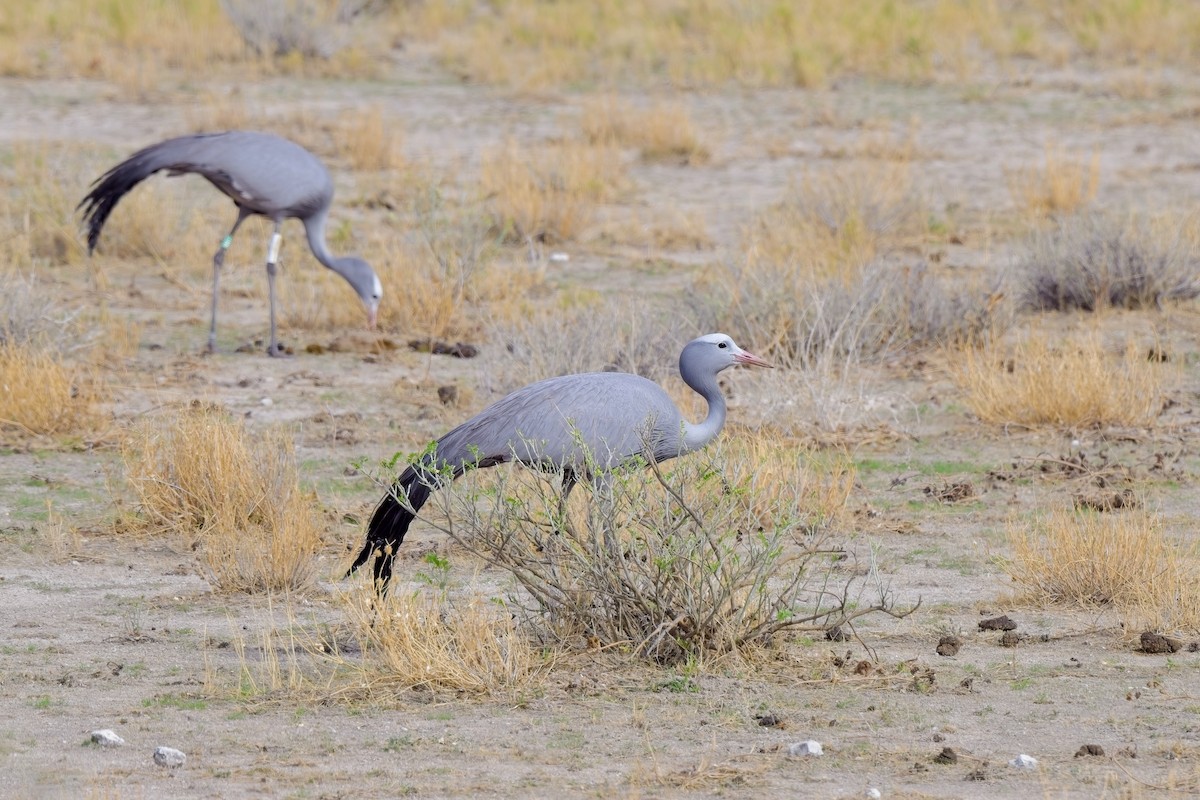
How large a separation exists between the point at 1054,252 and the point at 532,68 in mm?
8221

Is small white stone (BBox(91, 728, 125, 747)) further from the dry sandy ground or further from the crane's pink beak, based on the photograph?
the crane's pink beak

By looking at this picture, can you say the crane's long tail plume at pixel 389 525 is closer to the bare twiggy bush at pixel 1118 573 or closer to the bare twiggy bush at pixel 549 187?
the bare twiggy bush at pixel 1118 573

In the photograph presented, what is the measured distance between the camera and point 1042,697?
5.47 m

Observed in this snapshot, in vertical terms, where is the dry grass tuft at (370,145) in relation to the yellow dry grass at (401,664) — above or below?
above

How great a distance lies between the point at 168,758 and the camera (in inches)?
192

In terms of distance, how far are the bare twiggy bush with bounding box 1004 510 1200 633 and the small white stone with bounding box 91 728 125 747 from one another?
9.79 feet

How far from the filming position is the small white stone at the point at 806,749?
16.3 feet

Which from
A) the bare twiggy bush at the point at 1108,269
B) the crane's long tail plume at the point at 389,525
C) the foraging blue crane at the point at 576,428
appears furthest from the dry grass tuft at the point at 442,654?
the bare twiggy bush at the point at 1108,269

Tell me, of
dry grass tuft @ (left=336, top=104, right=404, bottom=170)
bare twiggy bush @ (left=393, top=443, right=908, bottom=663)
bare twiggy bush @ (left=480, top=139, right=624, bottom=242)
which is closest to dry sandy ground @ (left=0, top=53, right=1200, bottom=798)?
bare twiggy bush @ (left=393, top=443, right=908, bottom=663)

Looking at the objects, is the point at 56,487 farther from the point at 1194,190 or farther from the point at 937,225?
the point at 1194,190

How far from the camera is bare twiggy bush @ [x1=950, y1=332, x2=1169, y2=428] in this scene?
8.72m

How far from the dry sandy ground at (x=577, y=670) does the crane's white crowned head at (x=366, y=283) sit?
0.29 m

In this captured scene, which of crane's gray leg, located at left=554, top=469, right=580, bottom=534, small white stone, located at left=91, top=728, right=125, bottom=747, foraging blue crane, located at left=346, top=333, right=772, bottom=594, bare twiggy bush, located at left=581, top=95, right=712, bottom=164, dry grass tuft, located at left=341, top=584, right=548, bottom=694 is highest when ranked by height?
bare twiggy bush, located at left=581, top=95, right=712, bottom=164

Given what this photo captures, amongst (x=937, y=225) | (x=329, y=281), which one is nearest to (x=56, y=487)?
(x=329, y=281)
